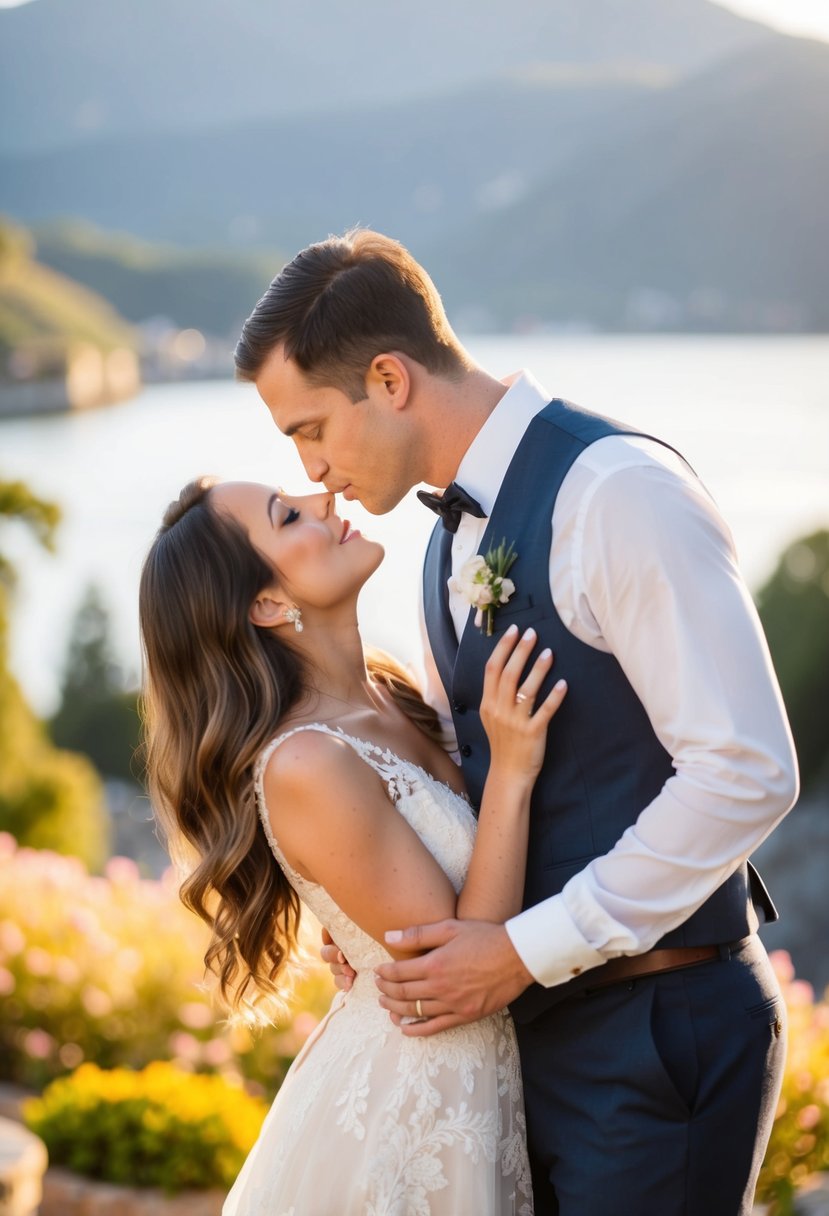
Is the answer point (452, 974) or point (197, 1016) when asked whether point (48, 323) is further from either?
point (452, 974)

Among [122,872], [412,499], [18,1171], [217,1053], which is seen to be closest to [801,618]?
[412,499]

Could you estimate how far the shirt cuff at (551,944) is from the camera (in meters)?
1.77

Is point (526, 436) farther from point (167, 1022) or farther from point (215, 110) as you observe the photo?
point (215, 110)

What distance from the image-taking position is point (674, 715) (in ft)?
5.68

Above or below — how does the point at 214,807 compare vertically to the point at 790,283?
below

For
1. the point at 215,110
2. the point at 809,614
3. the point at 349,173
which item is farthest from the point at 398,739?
the point at 215,110

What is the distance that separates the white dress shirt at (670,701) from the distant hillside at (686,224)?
1005cm

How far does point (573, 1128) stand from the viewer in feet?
6.36

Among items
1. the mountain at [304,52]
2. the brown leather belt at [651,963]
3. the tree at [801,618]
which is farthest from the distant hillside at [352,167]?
the brown leather belt at [651,963]

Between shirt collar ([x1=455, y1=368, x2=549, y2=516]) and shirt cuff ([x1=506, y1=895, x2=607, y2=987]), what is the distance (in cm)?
65

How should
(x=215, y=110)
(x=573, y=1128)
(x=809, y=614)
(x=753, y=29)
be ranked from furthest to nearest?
(x=753, y=29) < (x=215, y=110) < (x=809, y=614) < (x=573, y=1128)

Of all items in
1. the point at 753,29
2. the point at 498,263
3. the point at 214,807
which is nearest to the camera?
the point at 214,807

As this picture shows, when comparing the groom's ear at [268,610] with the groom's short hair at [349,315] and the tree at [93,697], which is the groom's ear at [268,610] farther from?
the tree at [93,697]

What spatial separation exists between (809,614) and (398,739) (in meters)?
6.51
